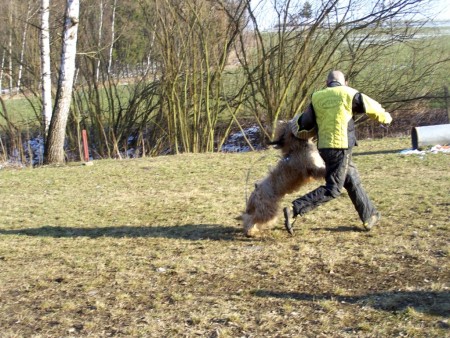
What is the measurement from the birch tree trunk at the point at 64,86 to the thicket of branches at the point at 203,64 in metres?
1.24

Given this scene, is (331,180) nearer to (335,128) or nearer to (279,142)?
(335,128)

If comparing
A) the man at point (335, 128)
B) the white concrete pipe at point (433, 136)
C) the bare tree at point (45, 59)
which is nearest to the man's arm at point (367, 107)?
the man at point (335, 128)

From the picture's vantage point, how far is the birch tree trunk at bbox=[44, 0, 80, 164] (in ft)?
39.8

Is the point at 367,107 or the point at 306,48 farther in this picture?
the point at 306,48

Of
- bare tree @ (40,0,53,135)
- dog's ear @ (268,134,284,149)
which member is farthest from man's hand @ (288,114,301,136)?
bare tree @ (40,0,53,135)

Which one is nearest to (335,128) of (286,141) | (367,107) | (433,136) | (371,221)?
(367,107)

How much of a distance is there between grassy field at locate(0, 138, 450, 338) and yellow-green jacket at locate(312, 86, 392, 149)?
38.6 inches

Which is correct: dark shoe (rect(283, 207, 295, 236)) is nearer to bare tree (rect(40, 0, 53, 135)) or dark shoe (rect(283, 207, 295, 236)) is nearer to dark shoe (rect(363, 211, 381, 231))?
dark shoe (rect(363, 211, 381, 231))

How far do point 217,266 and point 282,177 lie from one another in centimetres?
117

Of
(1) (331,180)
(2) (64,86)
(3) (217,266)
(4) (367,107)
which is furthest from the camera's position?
(2) (64,86)

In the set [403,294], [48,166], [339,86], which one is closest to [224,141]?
[48,166]

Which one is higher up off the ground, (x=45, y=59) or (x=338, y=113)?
(x=45, y=59)

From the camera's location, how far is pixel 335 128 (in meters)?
5.20

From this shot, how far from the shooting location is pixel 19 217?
24.4 ft
